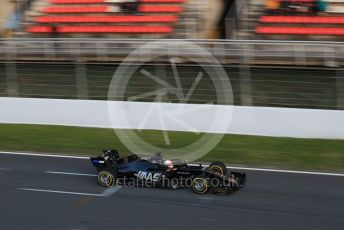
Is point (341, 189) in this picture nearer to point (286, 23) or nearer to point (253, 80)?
point (253, 80)

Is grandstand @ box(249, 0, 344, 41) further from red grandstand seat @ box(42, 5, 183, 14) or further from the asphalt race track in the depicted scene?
the asphalt race track

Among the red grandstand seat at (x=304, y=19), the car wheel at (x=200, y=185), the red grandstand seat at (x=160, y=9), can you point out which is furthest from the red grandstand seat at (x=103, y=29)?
the car wheel at (x=200, y=185)

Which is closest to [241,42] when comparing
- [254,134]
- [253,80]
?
[253,80]

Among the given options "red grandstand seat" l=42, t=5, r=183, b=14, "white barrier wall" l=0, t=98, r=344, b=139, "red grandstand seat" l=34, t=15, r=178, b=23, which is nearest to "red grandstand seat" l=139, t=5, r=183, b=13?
"red grandstand seat" l=42, t=5, r=183, b=14

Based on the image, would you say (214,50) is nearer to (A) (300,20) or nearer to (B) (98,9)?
(A) (300,20)

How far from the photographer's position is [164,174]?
9.70m

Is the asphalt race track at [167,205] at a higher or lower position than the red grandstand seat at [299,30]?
lower

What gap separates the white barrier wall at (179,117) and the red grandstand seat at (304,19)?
17.2 feet

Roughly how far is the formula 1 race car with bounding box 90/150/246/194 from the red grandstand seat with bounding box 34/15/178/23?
10.0 m

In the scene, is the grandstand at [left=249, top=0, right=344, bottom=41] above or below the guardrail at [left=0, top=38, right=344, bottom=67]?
above

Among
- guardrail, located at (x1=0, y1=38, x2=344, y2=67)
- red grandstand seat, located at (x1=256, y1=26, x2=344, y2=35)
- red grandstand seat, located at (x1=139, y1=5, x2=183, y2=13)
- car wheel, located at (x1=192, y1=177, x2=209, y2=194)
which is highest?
red grandstand seat, located at (x1=139, y1=5, x2=183, y2=13)

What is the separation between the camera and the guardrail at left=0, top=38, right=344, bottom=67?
49.4 ft

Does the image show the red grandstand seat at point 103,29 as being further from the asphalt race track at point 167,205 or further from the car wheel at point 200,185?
the car wheel at point 200,185

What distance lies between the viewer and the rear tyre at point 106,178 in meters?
9.98
